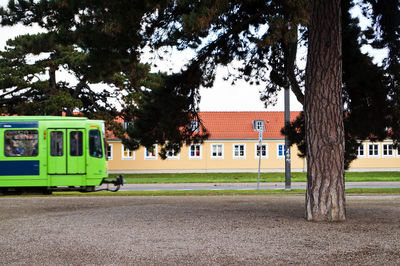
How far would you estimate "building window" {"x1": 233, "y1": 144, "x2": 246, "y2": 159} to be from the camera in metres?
47.6

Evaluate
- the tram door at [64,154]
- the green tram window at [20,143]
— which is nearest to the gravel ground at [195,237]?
A: the tram door at [64,154]

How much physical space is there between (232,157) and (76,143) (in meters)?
30.0

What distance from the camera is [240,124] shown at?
163 ft

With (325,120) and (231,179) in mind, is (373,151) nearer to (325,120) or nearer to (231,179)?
(231,179)

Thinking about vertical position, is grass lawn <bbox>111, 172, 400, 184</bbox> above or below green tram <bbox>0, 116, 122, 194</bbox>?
below

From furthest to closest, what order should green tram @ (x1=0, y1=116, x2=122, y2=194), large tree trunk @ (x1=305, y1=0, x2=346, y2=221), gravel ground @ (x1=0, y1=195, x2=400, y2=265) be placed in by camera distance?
green tram @ (x1=0, y1=116, x2=122, y2=194), large tree trunk @ (x1=305, y1=0, x2=346, y2=221), gravel ground @ (x1=0, y1=195, x2=400, y2=265)

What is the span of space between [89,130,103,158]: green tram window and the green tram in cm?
13

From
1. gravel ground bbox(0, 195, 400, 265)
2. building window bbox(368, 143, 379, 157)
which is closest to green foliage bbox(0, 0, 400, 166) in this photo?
gravel ground bbox(0, 195, 400, 265)

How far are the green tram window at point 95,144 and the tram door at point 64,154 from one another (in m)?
0.35

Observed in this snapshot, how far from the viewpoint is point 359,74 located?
12875 millimetres

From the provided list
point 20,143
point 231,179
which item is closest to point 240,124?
point 231,179

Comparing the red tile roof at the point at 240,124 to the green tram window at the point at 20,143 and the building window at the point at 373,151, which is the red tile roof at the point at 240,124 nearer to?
the building window at the point at 373,151

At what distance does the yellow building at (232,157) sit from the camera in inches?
1841

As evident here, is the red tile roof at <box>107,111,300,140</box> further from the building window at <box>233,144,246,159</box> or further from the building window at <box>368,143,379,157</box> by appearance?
the building window at <box>368,143,379,157</box>
